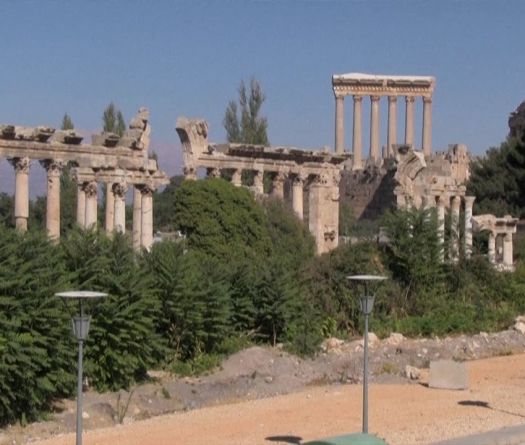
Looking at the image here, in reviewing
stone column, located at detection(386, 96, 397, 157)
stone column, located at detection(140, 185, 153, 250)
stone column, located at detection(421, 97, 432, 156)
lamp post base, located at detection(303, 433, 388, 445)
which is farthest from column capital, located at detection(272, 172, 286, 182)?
lamp post base, located at detection(303, 433, 388, 445)

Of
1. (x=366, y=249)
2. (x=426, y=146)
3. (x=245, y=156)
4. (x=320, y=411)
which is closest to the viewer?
(x=320, y=411)

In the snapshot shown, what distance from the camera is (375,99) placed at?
249 ft

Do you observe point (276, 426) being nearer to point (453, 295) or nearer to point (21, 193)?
point (453, 295)

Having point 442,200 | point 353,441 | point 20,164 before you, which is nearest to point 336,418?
point 353,441

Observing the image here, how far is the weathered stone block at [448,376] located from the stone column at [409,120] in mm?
54337

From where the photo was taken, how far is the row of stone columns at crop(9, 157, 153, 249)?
32.4 metres

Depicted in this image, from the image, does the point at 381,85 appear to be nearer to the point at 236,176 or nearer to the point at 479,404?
the point at 236,176

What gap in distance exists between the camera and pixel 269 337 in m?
26.6

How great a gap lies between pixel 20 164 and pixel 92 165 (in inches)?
74.6

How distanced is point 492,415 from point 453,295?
13747 mm

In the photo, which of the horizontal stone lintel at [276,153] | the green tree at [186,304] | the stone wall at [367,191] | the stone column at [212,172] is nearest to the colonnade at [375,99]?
the stone wall at [367,191]

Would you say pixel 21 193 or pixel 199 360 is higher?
pixel 21 193

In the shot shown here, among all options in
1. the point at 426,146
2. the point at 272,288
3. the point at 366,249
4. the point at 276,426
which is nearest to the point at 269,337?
the point at 272,288

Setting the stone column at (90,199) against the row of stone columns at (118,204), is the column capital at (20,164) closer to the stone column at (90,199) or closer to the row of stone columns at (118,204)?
the row of stone columns at (118,204)
